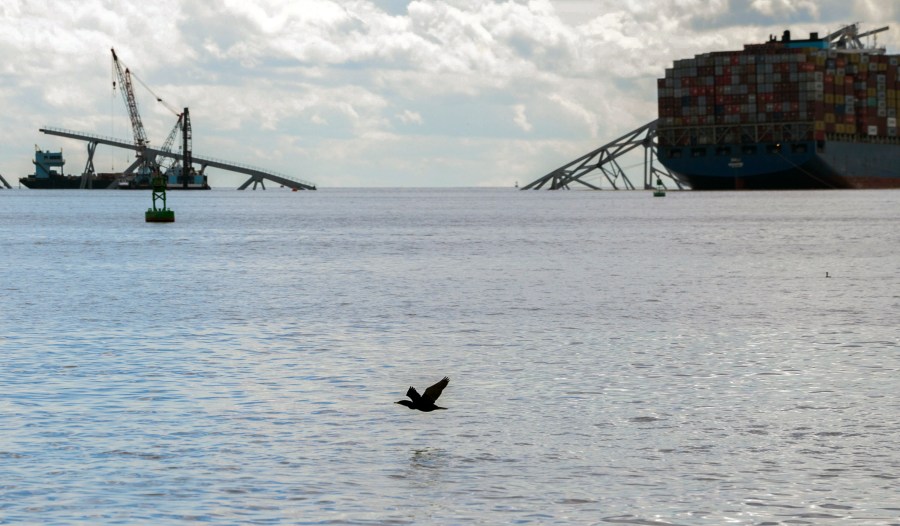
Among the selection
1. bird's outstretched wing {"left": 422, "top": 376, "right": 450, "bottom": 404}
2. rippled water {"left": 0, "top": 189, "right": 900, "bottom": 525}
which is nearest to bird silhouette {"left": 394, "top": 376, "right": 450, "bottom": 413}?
bird's outstretched wing {"left": 422, "top": 376, "right": 450, "bottom": 404}

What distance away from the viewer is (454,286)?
2341 inches

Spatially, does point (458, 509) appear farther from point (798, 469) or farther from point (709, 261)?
point (709, 261)

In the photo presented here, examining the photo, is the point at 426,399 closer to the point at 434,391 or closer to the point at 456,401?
the point at 434,391

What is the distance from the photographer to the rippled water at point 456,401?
1867 cm

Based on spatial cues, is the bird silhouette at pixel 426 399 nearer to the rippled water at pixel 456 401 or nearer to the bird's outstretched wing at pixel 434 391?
the bird's outstretched wing at pixel 434 391

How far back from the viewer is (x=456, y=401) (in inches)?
1056

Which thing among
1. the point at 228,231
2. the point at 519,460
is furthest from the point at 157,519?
the point at 228,231

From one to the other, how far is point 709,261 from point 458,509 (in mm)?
60299

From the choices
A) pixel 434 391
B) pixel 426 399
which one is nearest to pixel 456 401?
pixel 426 399

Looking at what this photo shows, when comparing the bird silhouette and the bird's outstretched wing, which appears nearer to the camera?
the bird's outstretched wing

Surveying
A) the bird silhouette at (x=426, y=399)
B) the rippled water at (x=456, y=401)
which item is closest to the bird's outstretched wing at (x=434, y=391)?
the bird silhouette at (x=426, y=399)

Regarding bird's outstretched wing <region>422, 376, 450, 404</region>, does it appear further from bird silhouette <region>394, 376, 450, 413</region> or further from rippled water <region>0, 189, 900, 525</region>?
rippled water <region>0, 189, 900, 525</region>

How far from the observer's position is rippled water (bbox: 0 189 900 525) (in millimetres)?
18672

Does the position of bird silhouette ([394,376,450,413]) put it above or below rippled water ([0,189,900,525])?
above
